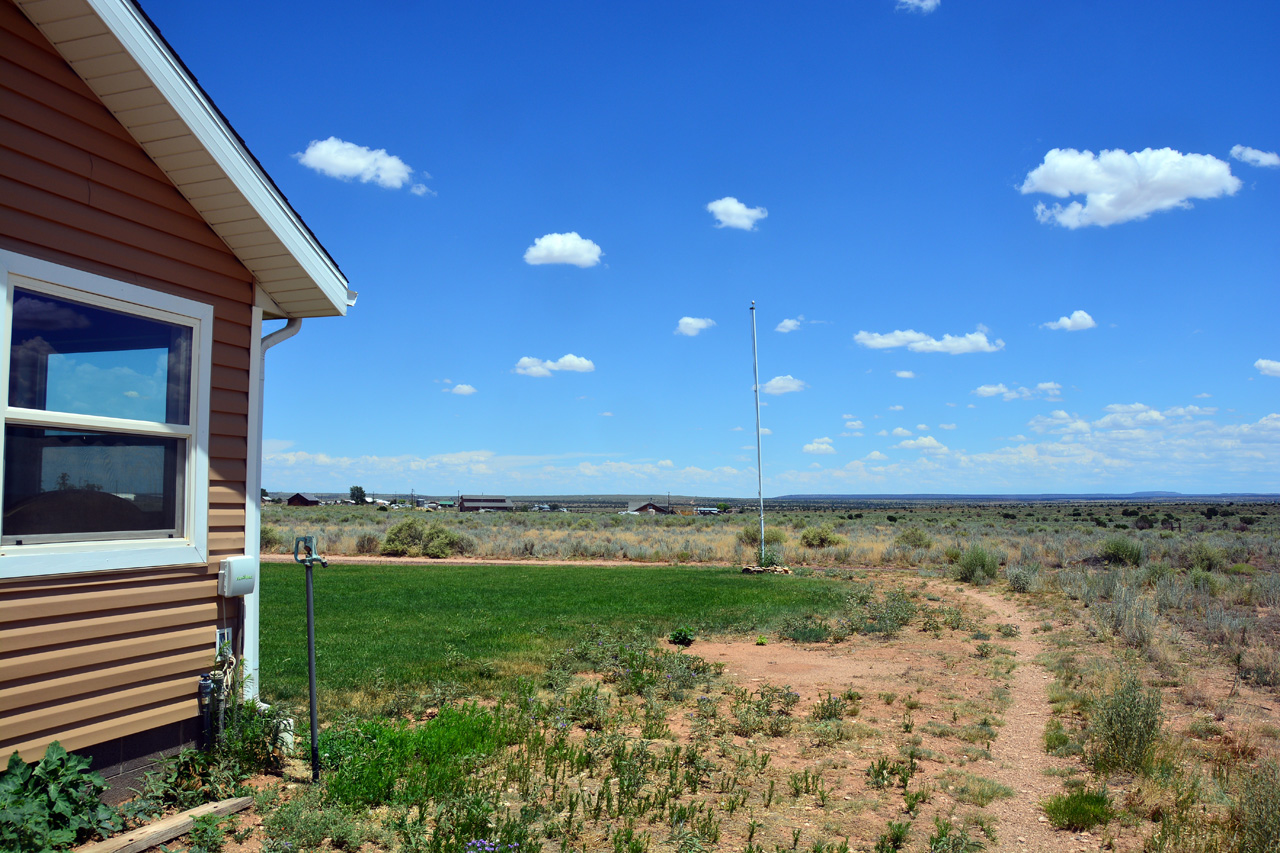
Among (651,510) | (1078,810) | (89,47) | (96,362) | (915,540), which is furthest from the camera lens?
(651,510)

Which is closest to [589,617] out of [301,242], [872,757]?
[872,757]

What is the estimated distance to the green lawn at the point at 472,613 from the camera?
930 cm

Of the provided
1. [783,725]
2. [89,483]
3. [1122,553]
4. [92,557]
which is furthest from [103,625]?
[1122,553]

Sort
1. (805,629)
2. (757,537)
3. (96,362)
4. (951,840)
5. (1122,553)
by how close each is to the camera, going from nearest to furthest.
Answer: (96,362) < (951,840) < (805,629) < (1122,553) < (757,537)

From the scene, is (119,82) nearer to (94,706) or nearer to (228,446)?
(228,446)

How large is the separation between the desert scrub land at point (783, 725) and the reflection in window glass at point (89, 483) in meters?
1.88

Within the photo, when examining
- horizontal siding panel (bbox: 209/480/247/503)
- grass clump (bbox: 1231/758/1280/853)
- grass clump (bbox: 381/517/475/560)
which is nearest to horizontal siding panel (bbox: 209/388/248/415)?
horizontal siding panel (bbox: 209/480/247/503)

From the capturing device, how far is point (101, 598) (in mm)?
4461

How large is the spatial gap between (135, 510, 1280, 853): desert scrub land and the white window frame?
1646mm

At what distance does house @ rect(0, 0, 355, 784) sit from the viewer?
4160 millimetres

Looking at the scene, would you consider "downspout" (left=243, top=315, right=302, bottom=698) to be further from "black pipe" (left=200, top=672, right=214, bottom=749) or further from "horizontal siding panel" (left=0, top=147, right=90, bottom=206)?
"horizontal siding panel" (left=0, top=147, right=90, bottom=206)

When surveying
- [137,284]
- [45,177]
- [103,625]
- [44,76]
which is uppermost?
[44,76]

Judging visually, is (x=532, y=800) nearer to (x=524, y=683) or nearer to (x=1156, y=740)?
(x=524, y=683)

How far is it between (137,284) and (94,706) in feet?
7.85
